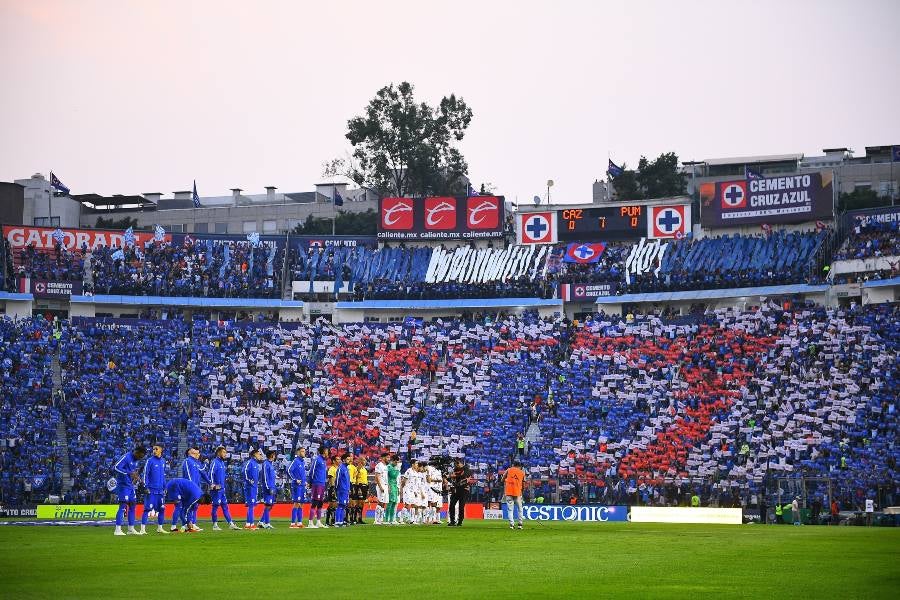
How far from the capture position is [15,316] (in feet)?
242

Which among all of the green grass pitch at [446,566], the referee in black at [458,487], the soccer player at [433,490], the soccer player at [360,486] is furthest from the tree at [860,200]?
the green grass pitch at [446,566]

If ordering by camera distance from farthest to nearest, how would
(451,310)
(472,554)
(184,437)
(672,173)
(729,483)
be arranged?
(672,173), (451,310), (184,437), (729,483), (472,554)

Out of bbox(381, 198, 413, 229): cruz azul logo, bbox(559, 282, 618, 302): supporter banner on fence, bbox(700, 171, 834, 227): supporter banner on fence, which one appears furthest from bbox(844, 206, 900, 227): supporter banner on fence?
bbox(381, 198, 413, 229): cruz azul logo

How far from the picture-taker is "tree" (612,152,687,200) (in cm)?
10644

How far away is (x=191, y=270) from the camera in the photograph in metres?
80.6

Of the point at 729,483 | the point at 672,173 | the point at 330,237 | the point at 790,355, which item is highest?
the point at 672,173

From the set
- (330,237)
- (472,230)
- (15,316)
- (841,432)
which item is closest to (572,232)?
(472,230)

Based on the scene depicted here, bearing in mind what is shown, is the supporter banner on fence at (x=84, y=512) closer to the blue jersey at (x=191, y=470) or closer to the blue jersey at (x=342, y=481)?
the blue jersey at (x=342, y=481)

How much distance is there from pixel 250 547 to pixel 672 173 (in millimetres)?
85836

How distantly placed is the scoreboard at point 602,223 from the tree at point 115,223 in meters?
49.5

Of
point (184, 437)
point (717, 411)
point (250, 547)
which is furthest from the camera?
point (184, 437)

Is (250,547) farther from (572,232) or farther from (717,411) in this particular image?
(572,232)

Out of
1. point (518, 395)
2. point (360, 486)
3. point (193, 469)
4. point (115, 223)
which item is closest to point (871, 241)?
point (518, 395)

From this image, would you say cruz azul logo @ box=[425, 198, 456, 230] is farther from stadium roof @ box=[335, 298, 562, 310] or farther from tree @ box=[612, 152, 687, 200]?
tree @ box=[612, 152, 687, 200]
